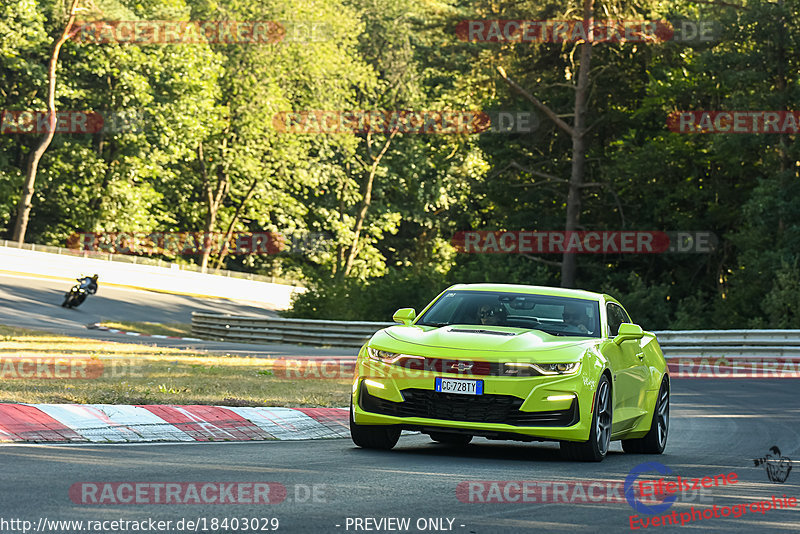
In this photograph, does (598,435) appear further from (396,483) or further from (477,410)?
(396,483)

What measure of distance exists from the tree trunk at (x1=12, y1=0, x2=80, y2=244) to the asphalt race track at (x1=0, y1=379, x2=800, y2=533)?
4909 cm

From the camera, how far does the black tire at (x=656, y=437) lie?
12.0 m

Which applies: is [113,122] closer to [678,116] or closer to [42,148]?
[42,148]

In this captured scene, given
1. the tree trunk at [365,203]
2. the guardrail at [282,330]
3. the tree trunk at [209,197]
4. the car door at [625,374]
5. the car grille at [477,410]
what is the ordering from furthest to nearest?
the tree trunk at [365,203]
the tree trunk at [209,197]
the guardrail at [282,330]
the car door at [625,374]
the car grille at [477,410]

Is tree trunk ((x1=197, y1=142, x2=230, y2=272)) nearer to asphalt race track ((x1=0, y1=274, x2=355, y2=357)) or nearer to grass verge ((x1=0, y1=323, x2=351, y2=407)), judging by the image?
asphalt race track ((x1=0, y1=274, x2=355, y2=357))

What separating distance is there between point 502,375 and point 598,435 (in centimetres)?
111

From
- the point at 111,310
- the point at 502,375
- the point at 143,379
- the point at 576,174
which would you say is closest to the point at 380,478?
the point at 502,375

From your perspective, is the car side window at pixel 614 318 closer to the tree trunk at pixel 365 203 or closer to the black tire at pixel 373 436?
the black tire at pixel 373 436

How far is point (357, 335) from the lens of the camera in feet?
114

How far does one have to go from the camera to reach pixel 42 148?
191 feet

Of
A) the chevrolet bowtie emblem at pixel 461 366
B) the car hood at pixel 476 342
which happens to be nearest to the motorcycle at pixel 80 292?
the car hood at pixel 476 342

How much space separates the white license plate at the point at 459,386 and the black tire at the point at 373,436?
0.80 metres

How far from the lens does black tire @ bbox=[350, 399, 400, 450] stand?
34.7 feet

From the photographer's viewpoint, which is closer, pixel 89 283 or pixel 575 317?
pixel 575 317
